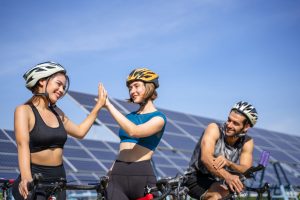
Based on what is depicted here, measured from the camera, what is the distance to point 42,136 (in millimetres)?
5543

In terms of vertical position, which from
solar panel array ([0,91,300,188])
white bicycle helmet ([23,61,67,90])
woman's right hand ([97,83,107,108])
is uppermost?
white bicycle helmet ([23,61,67,90])

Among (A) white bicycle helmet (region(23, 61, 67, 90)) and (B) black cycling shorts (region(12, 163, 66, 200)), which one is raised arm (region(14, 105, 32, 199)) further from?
(A) white bicycle helmet (region(23, 61, 67, 90))

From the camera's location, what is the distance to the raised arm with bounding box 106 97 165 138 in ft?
19.1

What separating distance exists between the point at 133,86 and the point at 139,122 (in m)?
0.39

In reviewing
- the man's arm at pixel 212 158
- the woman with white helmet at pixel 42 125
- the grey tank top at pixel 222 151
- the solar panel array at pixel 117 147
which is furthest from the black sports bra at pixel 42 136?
the solar panel array at pixel 117 147

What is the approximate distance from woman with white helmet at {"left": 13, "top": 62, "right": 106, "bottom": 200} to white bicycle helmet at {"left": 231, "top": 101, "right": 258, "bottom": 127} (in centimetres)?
190

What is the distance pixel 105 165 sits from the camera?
18016 millimetres

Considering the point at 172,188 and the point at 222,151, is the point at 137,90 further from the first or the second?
the point at 222,151

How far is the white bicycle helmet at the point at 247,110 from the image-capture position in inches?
274

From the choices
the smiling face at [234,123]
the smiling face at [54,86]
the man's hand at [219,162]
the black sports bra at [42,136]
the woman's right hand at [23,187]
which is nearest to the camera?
the woman's right hand at [23,187]

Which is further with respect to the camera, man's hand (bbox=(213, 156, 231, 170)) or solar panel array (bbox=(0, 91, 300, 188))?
solar panel array (bbox=(0, 91, 300, 188))

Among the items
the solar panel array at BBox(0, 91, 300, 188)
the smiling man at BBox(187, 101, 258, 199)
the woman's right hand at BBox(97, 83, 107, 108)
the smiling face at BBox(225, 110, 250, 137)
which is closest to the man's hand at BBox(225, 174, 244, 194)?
the smiling man at BBox(187, 101, 258, 199)

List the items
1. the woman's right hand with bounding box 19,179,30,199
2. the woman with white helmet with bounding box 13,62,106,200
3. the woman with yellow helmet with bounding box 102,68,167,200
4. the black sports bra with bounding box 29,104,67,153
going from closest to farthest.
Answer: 1. the woman's right hand with bounding box 19,179,30,199
2. the woman with white helmet with bounding box 13,62,106,200
3. the black sports bra with bounding box 29,104,67,153
4. the woman with yellow helmet with bounding box 102,68,167,200

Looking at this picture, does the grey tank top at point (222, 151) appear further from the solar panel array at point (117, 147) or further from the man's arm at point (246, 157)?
the solar panel array at point (117, 147)
